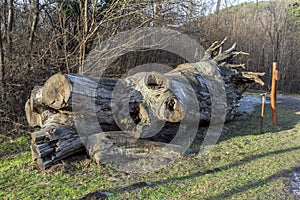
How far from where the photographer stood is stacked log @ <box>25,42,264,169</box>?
3828 millimetres

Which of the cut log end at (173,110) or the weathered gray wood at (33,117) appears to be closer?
the cut log end at (173,110)

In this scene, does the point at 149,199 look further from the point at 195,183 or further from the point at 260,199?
the point at 260,199

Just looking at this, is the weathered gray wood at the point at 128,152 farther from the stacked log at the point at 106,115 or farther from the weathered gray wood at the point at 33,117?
the weathered gray wood at the point at 33,117

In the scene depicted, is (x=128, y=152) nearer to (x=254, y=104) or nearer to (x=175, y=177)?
(x=175, y=177)

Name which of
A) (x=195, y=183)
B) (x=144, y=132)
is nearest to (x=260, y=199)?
(x=195, y=183)

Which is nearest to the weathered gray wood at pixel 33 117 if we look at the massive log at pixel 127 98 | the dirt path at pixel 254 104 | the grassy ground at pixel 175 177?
the grassy ground at pixel 175 177

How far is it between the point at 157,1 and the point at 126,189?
16.3ft

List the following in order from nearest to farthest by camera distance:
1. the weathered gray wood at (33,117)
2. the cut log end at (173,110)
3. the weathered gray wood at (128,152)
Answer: the weathered gray wood at (128,152) < the cut log end at (173,110) < the weathered gray wood at (33,117)

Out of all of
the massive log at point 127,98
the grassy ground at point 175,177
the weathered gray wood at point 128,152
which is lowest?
the grassy ground at point 175,177

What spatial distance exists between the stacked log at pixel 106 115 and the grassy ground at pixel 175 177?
0.87 feet

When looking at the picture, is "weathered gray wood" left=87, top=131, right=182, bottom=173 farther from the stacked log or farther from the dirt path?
the dirt path

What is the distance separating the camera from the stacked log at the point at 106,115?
3.83m

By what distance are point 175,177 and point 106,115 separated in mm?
1553

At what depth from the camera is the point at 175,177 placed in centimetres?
346
